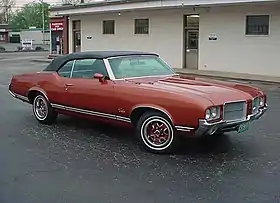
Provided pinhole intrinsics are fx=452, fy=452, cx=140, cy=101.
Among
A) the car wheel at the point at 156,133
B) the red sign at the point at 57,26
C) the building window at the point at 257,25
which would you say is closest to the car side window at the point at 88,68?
the car wheel at the point at 156,133

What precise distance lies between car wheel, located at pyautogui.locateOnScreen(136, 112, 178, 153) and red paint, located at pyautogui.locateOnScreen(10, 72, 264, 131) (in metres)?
0.20

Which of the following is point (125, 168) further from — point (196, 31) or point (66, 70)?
point (196, 31)

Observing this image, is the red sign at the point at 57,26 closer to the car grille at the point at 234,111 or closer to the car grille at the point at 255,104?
the car grille at the point at 255,104

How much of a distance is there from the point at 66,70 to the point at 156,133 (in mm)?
2661

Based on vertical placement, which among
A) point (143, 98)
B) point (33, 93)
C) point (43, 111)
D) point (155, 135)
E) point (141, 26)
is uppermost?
point (141, 26)

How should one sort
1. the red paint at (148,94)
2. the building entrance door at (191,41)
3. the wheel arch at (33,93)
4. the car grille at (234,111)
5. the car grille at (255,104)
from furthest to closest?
the building entrance door at (191,41) < the wheel arch at (33,93) < the car grille at (255,104) < the car grille at (234,111) < the red paint at (148,94)

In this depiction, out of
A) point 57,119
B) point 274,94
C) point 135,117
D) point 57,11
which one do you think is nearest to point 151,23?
point 57,11

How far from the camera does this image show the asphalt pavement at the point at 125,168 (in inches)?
197

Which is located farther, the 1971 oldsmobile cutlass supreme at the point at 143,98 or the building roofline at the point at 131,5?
the building roofline at the point at 131,5

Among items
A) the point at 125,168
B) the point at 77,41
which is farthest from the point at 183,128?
the point at 77,41

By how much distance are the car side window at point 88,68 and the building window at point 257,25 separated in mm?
15558

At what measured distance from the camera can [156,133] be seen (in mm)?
6887

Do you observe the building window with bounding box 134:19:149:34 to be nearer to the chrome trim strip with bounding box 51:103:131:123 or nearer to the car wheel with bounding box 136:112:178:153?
the chrome trim strip with bounding box 51:103:131:123

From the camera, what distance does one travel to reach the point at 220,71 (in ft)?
79.0
